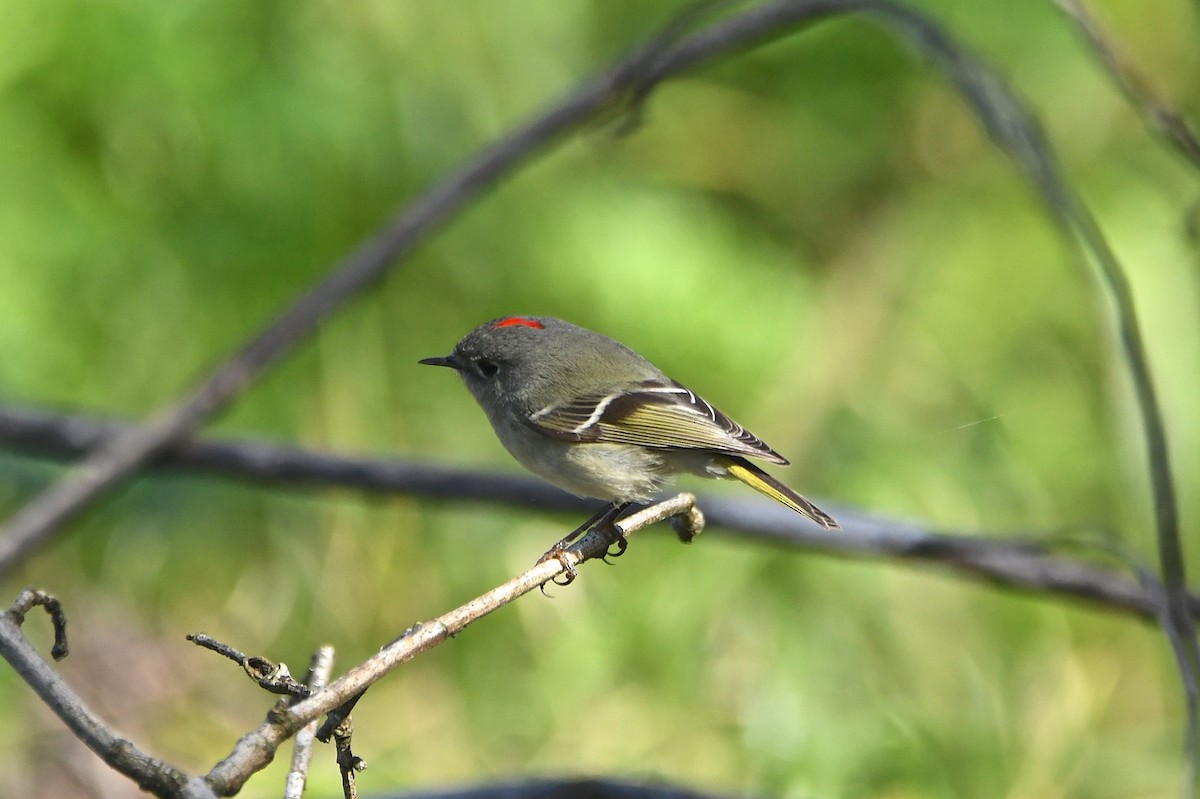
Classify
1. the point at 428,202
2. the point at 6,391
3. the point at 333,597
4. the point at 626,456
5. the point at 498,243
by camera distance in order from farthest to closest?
the point at 498,243, the point at 6,391, the point at 333,597, the point at 428,202, the point at 626,456

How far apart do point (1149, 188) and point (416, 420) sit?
2250 mm

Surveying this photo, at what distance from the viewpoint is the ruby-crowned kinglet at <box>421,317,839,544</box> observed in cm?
220

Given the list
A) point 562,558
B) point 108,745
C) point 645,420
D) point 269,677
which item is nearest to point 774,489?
point 645,420

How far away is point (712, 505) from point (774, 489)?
1.49 ft

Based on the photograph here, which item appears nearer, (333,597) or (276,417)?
(333,597)

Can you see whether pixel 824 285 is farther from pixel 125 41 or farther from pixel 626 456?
pixel 125 41

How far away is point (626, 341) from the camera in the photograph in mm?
3428

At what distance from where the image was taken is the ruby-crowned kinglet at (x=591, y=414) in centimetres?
220

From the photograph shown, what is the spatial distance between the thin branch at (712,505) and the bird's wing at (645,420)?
0.29 meters

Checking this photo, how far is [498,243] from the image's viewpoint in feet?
11.7

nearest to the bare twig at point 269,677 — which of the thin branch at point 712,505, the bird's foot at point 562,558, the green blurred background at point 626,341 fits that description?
the bird's foot at point 562,558

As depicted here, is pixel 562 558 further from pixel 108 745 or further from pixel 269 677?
pixel 108 745

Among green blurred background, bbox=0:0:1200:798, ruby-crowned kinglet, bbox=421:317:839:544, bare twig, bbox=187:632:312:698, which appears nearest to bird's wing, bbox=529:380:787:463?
ruby-crowned kinglet, bbox=421:317:839:544

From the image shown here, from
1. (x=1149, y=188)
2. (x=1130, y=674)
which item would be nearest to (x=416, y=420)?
(x=1130, y=674)
